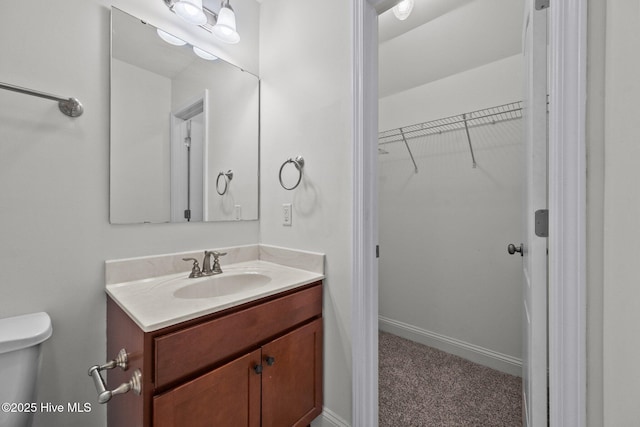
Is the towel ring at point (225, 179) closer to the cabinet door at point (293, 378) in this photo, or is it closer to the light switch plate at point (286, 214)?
the light switch plate at point (286, 214)

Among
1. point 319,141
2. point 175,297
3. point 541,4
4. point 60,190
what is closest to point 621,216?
point 541,4

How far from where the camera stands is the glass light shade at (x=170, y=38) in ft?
4.33

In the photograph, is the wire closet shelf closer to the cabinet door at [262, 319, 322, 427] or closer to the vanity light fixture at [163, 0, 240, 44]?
the vanity light fixture at [163, 0, 240, 44]

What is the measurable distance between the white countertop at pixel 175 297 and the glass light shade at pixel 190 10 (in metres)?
1.27

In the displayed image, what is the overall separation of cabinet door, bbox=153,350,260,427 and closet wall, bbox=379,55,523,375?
5.39 feet

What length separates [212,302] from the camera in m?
0.95

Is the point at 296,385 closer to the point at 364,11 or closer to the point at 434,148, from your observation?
the point at 364,11

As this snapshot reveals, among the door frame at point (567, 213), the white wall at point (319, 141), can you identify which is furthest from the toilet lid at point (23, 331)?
the door frame at point (567, 213)

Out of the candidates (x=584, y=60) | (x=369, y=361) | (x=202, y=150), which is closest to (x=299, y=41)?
(x=202, y=150)

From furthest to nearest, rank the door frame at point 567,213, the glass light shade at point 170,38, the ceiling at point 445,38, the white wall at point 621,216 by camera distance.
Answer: the ceiling at point 445,38, the glass light shade at point 170,38, the door frame at point 567,213, the white wall at point 621,216

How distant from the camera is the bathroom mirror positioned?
1.21 metres

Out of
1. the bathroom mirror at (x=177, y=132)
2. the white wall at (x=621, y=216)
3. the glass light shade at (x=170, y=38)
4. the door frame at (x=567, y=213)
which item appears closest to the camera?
the white wall at (x=621, y=216)

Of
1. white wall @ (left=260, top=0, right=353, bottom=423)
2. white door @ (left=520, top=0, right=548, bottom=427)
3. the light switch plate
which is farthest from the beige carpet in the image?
the light switch plate

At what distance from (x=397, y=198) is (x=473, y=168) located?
640 mm
